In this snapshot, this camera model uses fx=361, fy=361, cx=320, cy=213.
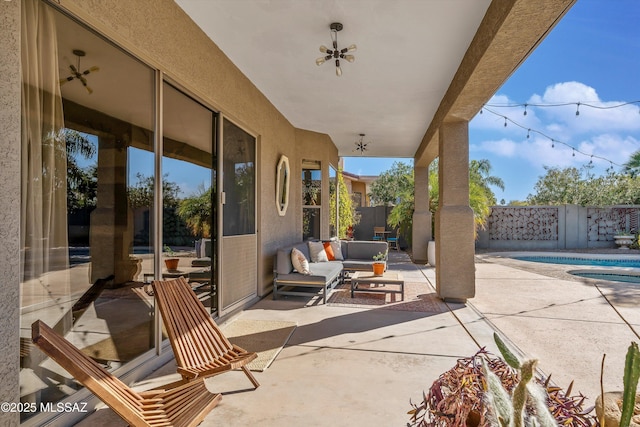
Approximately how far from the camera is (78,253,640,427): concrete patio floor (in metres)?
2.40

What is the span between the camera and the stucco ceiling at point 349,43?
10.6 ft

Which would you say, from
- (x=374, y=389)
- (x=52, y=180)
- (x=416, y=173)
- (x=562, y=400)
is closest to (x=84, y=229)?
(x=52, y=180)

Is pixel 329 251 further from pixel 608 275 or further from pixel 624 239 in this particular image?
pixel 624 239

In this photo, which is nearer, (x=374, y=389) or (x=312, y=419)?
(x=312, y=419)

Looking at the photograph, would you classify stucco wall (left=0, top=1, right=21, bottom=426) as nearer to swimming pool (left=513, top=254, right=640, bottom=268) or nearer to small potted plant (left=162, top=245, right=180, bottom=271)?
small potted plant (left=162, top=245, right=180, bottom=271)

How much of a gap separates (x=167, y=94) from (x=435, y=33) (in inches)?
105

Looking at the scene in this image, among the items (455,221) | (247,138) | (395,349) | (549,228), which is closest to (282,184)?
(247,138)

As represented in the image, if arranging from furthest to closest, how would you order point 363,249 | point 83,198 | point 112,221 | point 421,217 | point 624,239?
1. point 624,239
2. point 421,217
3. point 363,249
4. point 112,221
5. point 83,198

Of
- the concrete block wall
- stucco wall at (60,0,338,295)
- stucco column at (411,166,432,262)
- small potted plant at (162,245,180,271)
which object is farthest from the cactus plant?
the concrete block wall

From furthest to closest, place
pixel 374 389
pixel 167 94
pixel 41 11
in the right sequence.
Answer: pixel 167 94, pixel 374 389, pixel 41 11

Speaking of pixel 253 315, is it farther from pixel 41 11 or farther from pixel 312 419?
pixel 41 11

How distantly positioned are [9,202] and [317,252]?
16.8 feet

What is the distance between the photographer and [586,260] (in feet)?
35.8

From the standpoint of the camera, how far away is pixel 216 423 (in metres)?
2.23
